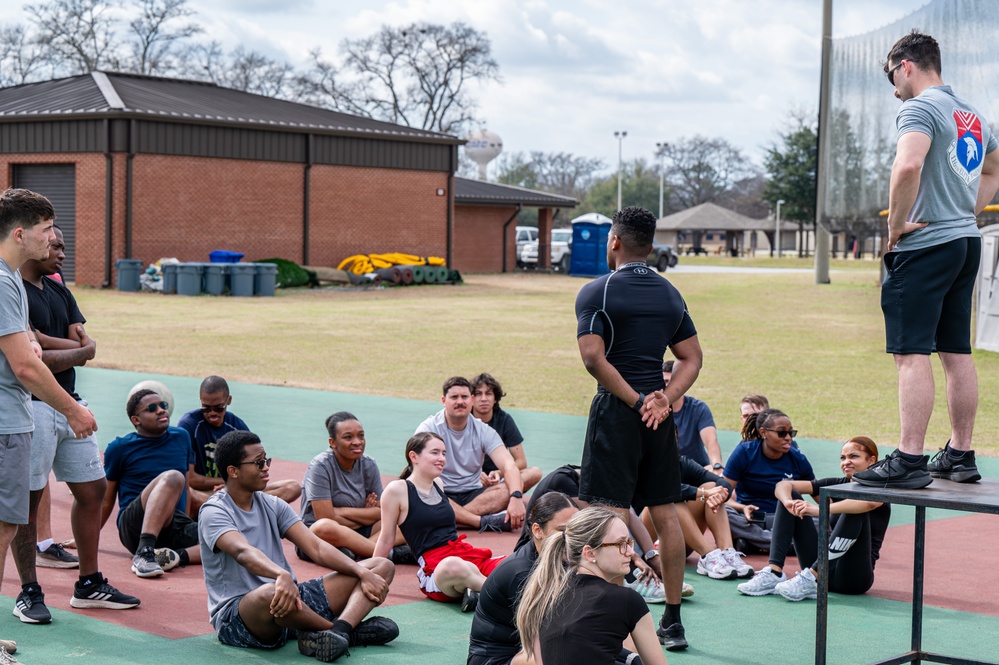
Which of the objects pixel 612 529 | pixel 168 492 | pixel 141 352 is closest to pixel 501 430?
pixel 168 492

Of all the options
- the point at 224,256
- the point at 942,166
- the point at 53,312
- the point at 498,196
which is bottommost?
the point at 53,312

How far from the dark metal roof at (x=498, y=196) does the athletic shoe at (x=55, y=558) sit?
44.0 meters

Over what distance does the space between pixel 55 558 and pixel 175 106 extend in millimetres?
33379

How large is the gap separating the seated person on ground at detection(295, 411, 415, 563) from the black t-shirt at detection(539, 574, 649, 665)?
3227mm

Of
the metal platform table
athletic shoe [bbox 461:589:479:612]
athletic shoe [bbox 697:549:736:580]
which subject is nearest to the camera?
the metal platform table

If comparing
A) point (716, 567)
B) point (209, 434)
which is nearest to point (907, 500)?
point (716, 567)

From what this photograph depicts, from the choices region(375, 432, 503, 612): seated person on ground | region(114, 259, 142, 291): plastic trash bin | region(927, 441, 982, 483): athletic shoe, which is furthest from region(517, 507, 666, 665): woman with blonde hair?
region(114, 259, 142, 291): plastic trash bin

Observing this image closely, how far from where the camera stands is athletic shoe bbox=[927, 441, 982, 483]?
16.8ft

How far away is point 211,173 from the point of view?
38406 millimetres

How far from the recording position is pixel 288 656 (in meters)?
5.80

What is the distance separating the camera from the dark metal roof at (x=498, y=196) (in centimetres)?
5203

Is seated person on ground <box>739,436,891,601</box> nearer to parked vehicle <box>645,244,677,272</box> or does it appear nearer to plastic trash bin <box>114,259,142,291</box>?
plastic trash bin <box>114,259,142,291</box>

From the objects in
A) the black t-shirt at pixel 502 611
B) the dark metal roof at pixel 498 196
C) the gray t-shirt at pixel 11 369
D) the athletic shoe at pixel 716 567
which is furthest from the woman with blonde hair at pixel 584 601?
the dark metal roof at pixel 498 196

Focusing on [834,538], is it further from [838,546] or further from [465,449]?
[465,449]
